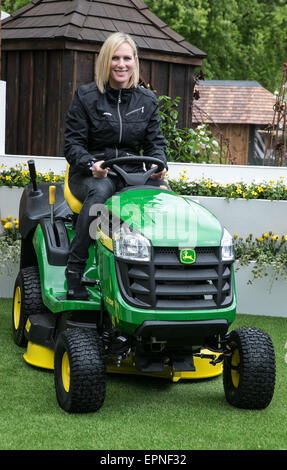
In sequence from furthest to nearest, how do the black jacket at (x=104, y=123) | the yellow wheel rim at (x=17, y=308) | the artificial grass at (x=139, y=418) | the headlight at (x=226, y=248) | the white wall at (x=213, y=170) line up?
the white wall at (x=213, y=170) < the yellow wheel rim at (x=17, y=308) < the black jacket at (x=104, y=123) < the headlight at (x=226, y=248) < the artificial grass at (x=139, y=418)

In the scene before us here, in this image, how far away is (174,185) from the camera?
22.4 ft

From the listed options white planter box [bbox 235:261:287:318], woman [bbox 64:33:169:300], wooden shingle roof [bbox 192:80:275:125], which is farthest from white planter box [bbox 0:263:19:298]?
wooden shingle roof [bbox 192:80:275:125]

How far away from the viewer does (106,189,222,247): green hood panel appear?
12.1 ft

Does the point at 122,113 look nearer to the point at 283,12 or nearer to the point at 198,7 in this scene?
the point at 198,7

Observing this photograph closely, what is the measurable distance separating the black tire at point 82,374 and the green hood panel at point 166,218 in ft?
2.02

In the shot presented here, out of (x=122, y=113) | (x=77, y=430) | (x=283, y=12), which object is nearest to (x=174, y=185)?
(x=122, y=113)

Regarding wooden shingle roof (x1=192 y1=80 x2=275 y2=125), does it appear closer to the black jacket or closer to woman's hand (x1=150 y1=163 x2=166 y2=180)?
the black jacket

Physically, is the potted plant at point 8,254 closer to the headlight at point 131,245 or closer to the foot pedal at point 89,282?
the foot pedal at point 89,282

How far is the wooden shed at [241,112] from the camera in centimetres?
2588

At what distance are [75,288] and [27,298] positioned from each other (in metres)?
0.76

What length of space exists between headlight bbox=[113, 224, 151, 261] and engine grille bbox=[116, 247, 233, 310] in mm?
32

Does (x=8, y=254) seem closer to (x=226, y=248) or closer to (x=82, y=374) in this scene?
(x=82, y=374)

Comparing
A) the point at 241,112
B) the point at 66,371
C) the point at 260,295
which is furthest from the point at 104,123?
the point at 241,112
